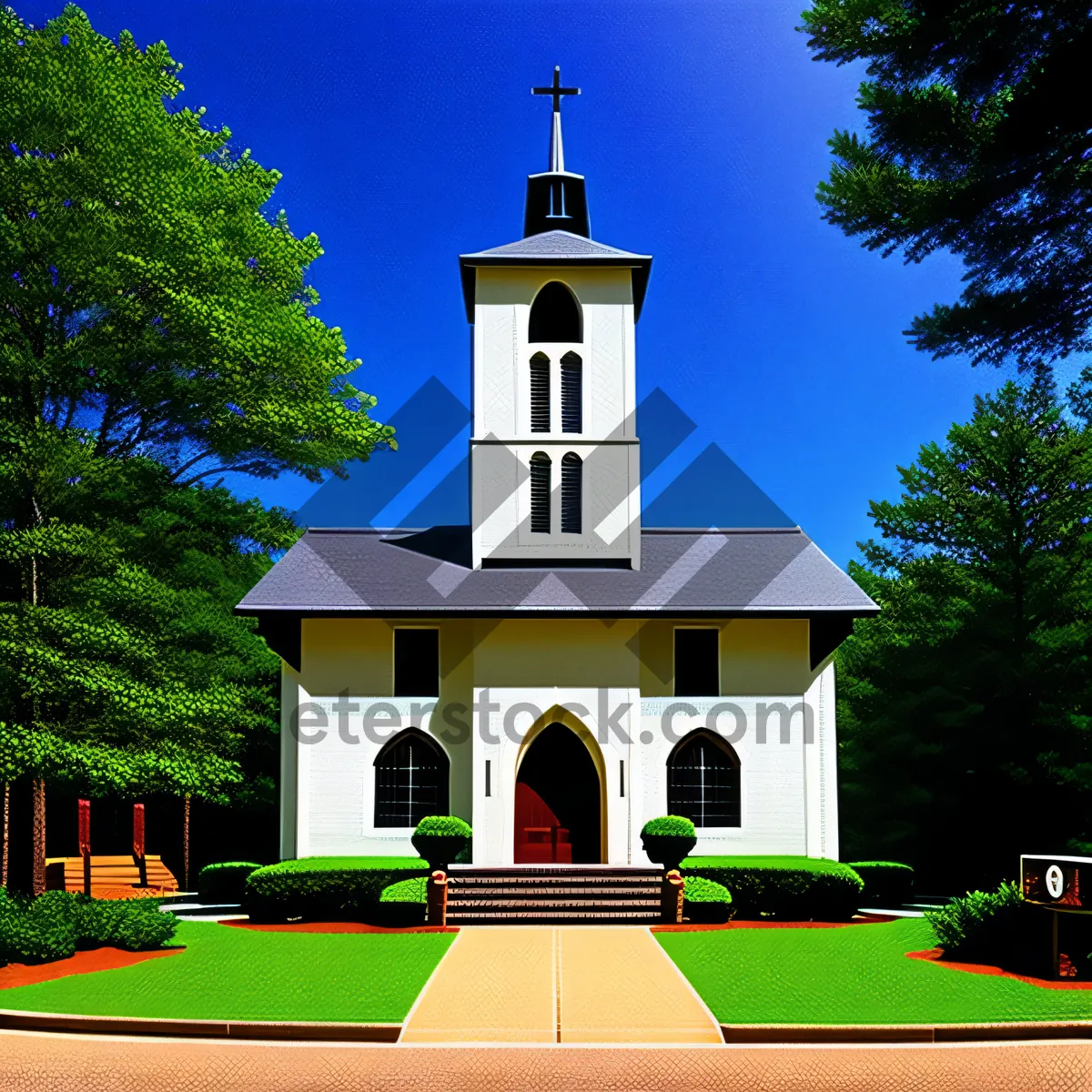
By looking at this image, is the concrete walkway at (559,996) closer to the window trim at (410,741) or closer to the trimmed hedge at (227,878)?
the window trim at (410,741)

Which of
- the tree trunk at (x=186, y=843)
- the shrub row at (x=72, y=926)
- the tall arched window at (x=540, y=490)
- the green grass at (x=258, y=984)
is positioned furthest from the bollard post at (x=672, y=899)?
the tree trunk at (x=186, y=843)

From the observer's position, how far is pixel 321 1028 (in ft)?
32.2

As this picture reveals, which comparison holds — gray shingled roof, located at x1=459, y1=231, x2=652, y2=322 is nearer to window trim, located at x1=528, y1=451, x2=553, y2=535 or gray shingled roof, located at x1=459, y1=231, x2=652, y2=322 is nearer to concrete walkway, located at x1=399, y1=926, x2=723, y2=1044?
window trim, located at x1=528, y1=451, x2=553, y2=535

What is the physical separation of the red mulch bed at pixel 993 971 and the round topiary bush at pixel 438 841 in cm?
841

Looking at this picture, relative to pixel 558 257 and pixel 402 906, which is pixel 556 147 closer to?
pixel 558 257

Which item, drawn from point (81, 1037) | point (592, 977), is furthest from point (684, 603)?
point (81, 1037)

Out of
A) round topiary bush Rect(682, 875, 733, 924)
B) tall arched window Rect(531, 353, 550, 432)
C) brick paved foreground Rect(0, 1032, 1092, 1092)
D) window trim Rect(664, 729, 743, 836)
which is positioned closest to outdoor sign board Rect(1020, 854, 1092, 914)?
brick paved foreground Rect(0, 1032, 1092, 1092)

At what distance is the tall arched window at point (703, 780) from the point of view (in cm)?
2319

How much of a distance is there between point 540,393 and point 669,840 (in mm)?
10898

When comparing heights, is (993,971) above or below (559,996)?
below

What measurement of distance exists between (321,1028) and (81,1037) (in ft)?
6.91

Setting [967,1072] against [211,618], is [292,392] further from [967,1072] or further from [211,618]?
[967,1072]

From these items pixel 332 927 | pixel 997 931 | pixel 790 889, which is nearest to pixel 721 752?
pixel 790 889

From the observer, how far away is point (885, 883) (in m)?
22.9
